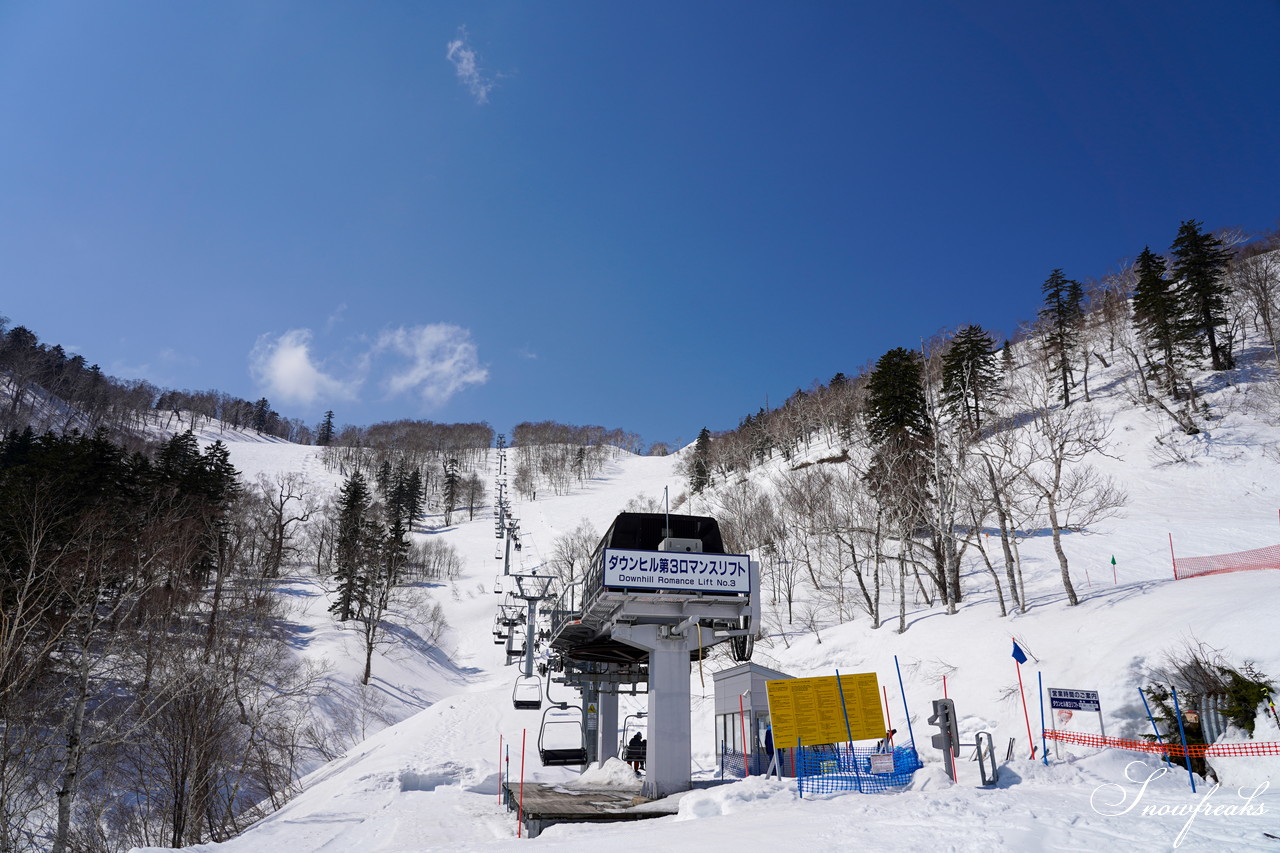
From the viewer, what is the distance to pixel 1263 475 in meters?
42.9

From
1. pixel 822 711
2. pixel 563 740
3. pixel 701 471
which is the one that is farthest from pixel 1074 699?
pixel 701 471

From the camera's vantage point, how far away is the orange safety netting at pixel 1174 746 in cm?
1291

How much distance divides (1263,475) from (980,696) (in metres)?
36.6

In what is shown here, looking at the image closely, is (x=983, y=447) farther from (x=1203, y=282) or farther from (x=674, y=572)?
(x=674, y=572)

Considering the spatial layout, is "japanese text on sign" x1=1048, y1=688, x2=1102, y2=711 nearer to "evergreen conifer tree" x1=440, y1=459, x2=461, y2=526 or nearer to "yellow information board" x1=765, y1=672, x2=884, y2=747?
"yellow information board" x1=765, y1=672, x2=884, y2=747

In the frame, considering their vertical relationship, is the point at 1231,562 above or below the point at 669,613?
above

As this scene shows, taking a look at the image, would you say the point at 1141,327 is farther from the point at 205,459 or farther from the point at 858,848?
the point at 205,459

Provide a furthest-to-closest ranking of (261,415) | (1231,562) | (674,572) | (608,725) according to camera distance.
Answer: (261,415), (1231,562), (608,725), (674,572)

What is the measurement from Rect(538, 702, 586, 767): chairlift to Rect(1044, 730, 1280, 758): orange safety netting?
1615 centimetres

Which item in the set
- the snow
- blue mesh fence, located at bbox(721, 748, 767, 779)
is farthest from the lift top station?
blue mesh fence, located at bbox(721, 748, 767, 779)

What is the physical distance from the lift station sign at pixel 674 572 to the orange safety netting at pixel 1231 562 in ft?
56.3

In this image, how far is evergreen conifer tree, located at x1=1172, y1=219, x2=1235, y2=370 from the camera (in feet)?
186

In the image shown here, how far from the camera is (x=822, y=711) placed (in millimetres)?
17438

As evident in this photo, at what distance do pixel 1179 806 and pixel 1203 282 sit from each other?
6382cm
